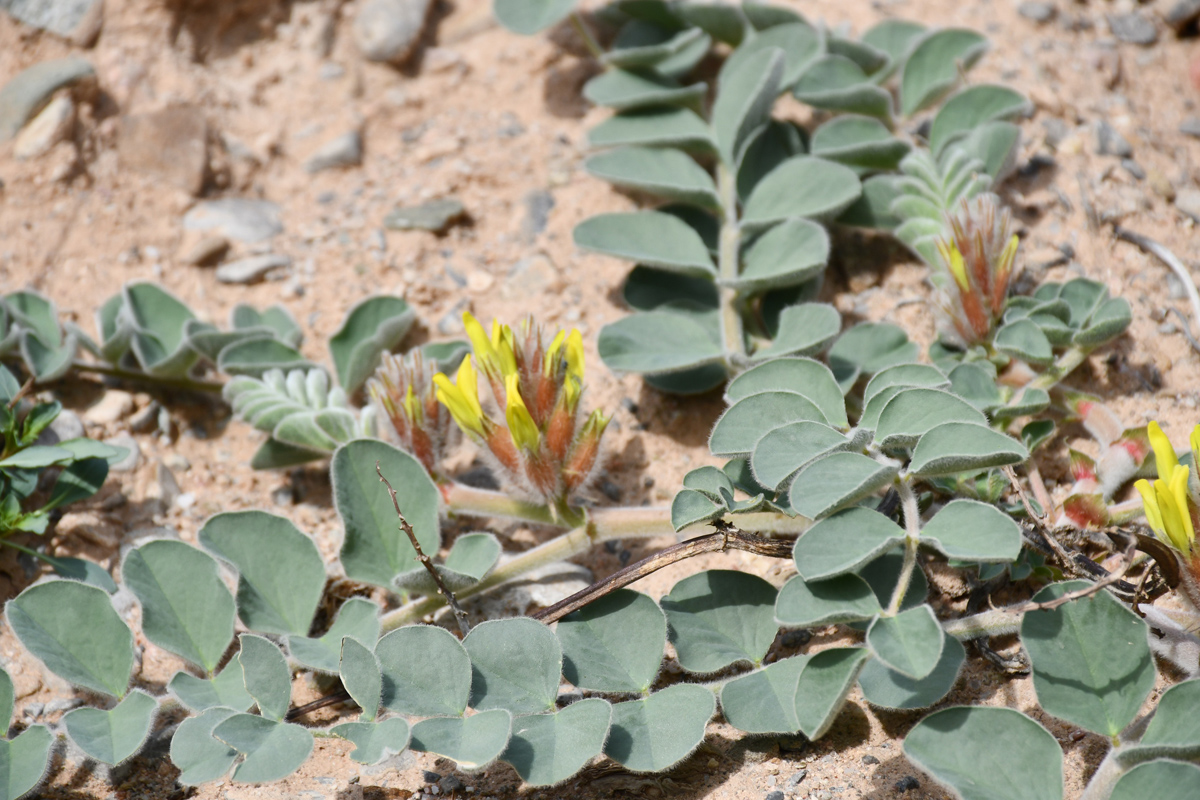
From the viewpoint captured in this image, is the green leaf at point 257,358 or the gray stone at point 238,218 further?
the gray stone at point 238,218

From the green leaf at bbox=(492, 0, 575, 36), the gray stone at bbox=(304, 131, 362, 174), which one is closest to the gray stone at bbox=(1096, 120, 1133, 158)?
the green leaf at bbox=(492, 0, 575, 36)

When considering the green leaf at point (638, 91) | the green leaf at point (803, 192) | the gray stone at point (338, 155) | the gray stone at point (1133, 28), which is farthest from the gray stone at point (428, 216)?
the gray stone at point (1133, 28)

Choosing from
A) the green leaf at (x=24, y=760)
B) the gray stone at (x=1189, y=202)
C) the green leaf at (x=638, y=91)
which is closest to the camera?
the green leaf at (x=24, y=760)

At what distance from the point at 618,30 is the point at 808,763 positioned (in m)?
2.66

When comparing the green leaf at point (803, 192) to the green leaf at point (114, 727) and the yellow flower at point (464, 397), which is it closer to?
the yellow flower at point (464, 397)

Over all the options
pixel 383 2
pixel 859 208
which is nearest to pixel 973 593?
pixel 859 208

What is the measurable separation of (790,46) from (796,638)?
Result: 6.27 ft

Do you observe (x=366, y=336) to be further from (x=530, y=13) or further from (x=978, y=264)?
(x=978, y=264)

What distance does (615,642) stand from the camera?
1.96 meters

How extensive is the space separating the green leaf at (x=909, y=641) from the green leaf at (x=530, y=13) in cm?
229

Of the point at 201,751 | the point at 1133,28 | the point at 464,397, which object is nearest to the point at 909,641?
the point at 464,397

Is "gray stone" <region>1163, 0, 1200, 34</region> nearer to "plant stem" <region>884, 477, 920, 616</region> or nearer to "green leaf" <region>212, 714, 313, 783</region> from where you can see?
"plant stem" <region>884, 477, 920, 616</region>

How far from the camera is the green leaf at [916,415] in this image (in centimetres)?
184

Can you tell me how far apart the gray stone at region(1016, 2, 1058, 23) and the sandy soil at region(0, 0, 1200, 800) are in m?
0.04
